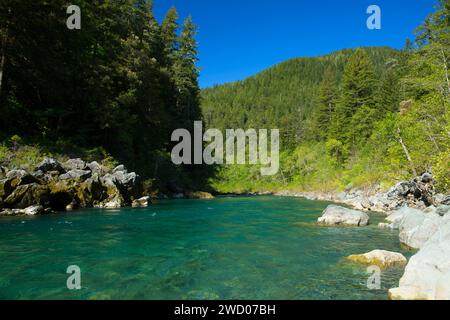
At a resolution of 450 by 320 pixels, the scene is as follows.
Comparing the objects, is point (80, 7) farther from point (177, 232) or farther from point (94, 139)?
point (177, 232)

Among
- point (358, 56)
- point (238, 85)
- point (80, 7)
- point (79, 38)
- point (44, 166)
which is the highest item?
point (238, 85)

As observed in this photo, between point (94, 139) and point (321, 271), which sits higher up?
point (94, 139)

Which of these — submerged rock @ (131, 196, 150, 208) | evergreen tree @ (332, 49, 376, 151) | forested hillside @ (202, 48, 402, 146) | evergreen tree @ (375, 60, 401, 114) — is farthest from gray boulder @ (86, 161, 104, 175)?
forested hillside @ (202, 48, 402, 146)

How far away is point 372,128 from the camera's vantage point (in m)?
47.1

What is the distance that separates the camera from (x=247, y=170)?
70.9 metres

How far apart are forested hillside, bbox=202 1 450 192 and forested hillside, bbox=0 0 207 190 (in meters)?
21.5

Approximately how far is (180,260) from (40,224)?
822 centimetres

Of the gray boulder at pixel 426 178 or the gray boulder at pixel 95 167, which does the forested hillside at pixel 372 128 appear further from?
the gray boulder at pixel 95 167

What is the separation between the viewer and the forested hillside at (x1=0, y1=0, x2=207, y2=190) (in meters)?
22.8

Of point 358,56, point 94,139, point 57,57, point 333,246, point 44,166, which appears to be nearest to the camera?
point 333,246

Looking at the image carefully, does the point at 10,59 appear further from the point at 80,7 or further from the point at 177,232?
the point at 177,232

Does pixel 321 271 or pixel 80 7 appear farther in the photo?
pixel 80 7
